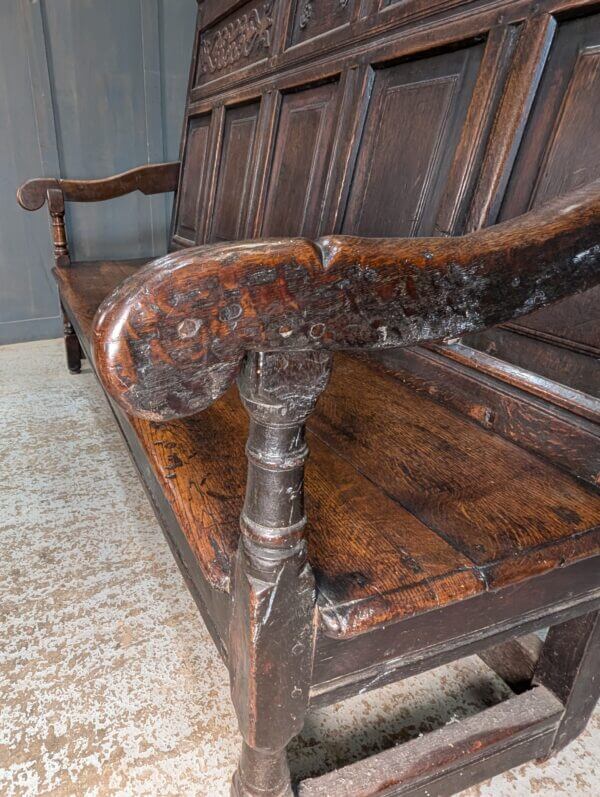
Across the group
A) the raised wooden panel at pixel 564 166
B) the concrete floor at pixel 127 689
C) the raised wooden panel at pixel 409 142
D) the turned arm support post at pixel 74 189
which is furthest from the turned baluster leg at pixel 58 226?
the raised wooden panel at pixel 564 166

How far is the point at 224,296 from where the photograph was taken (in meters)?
0.33

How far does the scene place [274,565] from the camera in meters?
0.45

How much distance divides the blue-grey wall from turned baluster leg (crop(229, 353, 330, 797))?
286 centimetres

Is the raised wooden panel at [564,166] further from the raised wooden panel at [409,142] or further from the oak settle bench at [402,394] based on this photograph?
the raised wooden panel at [409,142]

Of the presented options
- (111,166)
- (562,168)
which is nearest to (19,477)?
(562,168)

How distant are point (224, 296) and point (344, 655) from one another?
0.40 meters

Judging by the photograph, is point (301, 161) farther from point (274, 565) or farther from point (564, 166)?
point (274, 565)

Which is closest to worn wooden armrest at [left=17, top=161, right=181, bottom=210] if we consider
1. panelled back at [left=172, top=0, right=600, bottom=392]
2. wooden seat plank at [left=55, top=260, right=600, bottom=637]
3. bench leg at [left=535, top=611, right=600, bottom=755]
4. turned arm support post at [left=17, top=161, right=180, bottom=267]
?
turned arm support post at [left=17, top=161, right=180, bottom=267]

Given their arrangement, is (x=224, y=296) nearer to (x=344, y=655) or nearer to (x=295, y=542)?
(x=295, y=542)

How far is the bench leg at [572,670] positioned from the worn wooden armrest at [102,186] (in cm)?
212

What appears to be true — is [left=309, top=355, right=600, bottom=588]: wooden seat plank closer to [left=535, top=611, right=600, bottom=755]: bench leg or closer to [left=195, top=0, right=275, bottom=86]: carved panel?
[left=535, top=611, right=600, bottom=755]: bench leg

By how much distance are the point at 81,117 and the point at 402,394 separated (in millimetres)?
2640

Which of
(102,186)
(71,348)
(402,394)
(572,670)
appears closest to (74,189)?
(102,186)

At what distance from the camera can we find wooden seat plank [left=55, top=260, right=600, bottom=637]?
532 millimetres
